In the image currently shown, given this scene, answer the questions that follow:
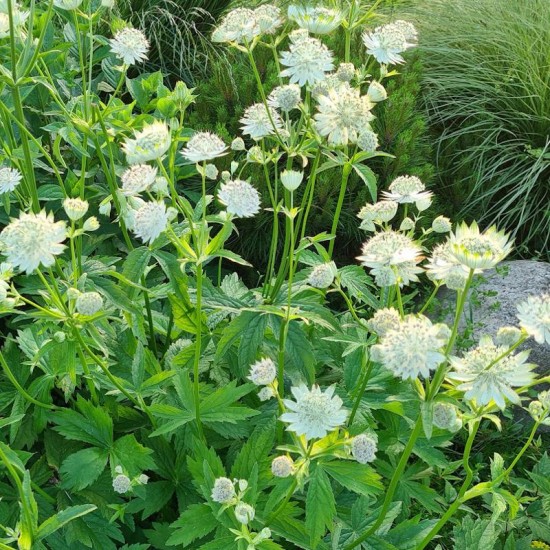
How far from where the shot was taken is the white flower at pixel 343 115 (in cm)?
149

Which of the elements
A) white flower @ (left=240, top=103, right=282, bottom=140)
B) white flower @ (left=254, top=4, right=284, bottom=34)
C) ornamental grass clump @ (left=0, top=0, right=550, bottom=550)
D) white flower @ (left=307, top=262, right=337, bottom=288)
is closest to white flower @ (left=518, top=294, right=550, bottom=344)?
ornamental grass clump @ (left=0, top=0, right=550, bottom=550)

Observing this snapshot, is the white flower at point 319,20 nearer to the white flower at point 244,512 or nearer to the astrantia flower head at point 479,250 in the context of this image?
the astrantia flower head at point 479,250

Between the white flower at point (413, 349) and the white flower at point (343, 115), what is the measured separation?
478 millimetres

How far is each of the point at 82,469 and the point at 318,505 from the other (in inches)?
24.1

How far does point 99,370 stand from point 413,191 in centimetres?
91

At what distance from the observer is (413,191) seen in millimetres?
1745

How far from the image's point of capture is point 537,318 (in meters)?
1.21

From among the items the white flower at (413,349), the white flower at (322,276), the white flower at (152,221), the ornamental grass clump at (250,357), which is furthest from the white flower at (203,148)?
the white flower at (413,349)

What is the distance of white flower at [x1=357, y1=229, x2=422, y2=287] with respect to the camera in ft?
4.41

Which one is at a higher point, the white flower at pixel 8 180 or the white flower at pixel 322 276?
the white flower at pixel 8 180

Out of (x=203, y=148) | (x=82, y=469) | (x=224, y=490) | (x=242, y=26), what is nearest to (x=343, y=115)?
(x=203, y=148)

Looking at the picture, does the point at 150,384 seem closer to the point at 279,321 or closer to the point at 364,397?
the point at 279,321

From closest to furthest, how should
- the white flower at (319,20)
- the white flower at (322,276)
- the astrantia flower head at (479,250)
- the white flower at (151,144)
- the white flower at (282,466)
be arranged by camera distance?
the astrantia flower head at (479,250) < the white flower at (282,466) < the white flower at (151,144) < the white flower at (322,276) < the white flower at (319,20)

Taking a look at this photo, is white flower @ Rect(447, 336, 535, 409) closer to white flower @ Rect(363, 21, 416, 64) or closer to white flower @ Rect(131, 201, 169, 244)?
white flower @ Rect(131, 201, 169, 244)
